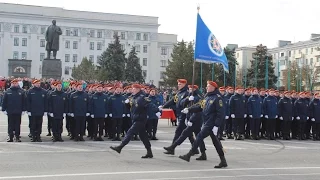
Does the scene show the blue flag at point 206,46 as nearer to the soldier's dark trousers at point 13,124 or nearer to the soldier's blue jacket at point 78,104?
the soldier's blue jacket at point 78,104

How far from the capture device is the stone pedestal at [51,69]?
31297 millimetres

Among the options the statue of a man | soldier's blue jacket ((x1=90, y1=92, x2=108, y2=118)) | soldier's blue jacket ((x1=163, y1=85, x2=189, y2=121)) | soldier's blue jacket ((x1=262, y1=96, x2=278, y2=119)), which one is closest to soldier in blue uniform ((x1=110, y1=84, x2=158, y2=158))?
soldier's blue jacket ((x1=163, y1=85, x2=189, y2=121))

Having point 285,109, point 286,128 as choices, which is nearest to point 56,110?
point 285,109

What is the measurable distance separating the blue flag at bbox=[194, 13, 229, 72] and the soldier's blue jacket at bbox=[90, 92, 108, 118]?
12.2 ft

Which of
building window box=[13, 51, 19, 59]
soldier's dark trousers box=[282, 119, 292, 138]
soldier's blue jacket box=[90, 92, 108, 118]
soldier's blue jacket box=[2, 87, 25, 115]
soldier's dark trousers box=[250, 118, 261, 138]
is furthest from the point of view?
building window box=[13, 51, 19, 59]

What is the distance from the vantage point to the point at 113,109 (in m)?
16.7

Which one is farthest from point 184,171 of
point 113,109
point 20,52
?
point 20,52

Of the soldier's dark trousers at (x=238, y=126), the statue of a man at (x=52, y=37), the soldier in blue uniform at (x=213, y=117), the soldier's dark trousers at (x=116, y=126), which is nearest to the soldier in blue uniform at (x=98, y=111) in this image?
the soldier's dark trousers at (x=116, y=126)

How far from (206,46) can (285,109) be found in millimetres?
5634

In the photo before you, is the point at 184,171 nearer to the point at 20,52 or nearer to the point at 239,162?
the point at 239,162

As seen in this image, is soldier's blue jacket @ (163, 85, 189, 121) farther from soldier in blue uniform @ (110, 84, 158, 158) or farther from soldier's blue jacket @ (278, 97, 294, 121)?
soldier's blue jacket @ (278, 97, 294, 121)

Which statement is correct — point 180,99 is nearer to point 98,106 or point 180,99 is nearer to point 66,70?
point 98,106

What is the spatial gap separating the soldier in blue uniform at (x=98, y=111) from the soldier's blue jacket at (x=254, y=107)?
5529 millimetres

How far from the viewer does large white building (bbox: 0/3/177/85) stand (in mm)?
97250
